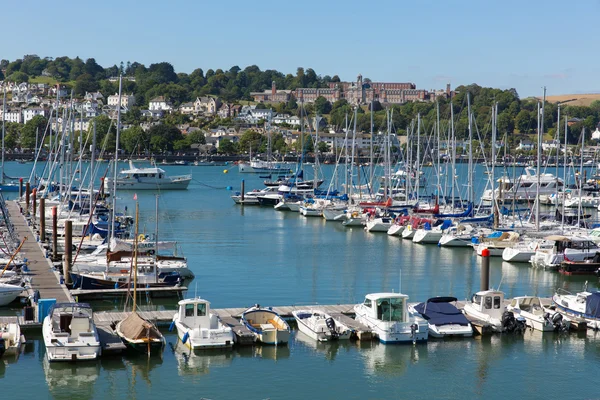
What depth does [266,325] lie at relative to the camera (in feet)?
82.8

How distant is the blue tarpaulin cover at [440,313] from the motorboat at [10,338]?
1095cm

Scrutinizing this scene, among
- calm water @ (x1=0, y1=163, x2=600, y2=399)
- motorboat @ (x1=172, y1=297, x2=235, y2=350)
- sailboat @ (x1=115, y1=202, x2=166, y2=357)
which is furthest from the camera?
motorboat @ (x1=172, y1=297, x2=235, y2=350)

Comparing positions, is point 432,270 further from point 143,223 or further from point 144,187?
point 144,187

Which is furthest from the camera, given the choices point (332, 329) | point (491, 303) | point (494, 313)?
point (491, 303)

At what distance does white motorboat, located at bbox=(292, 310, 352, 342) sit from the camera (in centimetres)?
2497

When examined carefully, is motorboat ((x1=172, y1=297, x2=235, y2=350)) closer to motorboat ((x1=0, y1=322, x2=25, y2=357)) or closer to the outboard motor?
the outboard motor

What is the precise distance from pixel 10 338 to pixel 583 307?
52.8 feet

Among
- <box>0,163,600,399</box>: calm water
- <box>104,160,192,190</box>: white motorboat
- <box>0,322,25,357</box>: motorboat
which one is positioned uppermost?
<box>104,160,192,190</box>: white motorboat

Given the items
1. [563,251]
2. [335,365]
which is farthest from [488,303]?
[563,251]

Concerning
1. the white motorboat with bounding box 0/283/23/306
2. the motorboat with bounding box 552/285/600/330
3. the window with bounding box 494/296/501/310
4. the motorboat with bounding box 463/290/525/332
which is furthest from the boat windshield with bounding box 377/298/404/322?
the white motorboat with bounding box 0/283/23/306

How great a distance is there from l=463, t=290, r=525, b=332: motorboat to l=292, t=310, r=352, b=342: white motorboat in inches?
164

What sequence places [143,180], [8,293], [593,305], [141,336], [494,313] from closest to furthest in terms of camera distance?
[141,336], [494,313], [593,305], [8,293], [143,180]

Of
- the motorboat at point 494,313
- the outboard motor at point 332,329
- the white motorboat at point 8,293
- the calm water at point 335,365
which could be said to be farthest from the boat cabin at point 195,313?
the motorboat at point 494,313

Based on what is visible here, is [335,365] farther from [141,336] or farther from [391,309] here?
[141,336]
